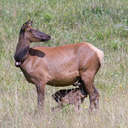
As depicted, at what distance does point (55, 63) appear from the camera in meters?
7.85

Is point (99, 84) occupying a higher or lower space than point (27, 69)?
lower

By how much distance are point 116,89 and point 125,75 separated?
1120 millimetres

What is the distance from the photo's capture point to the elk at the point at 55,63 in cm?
761

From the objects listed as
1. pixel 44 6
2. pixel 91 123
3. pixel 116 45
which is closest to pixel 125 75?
pixel 116 45

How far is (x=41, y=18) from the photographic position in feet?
45.9

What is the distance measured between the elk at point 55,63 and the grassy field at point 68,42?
352mm

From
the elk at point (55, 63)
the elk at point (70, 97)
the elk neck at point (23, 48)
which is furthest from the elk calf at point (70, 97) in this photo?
the elk neck at point (23, 48)

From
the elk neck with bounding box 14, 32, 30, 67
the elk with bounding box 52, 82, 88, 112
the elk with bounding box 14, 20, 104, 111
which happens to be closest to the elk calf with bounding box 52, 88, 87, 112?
the elk with bounding box 52, 82, 88, 112

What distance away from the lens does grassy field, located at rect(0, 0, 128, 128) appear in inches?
255

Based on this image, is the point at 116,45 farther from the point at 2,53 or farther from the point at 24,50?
the point at 24,50

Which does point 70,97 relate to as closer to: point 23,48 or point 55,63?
point 55,63

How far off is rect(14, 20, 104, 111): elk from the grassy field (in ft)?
1.16

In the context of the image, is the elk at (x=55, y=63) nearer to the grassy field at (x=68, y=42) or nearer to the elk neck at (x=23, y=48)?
the elk neck at (x=23, y=48)

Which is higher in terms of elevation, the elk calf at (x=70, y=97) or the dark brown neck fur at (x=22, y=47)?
the dark brown neck fur at (x=22, y=47)
